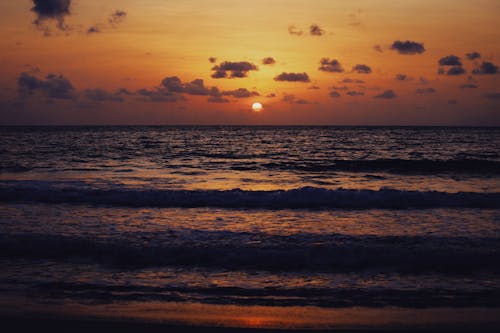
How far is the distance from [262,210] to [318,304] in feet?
27.2

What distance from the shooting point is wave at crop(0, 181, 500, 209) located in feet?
50.4

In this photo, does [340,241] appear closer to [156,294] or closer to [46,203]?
[156,294]

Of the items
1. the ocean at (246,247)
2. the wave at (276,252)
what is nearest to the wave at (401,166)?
the ocean at (246,247)

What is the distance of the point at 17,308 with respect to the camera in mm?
6102

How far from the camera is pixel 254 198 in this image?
16438mm

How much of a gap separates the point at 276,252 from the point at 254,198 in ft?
24.5

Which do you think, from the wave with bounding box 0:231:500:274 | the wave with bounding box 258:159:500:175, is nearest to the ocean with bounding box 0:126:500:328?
the wave with bounding box 0:231:500:274

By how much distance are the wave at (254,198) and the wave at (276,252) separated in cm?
515

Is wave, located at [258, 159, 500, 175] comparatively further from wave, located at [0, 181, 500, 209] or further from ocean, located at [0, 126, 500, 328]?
wave, located at [0, 181, 500, 209]

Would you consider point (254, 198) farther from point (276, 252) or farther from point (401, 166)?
point (401, 166)

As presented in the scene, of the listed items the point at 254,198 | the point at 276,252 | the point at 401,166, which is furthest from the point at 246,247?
the point at 401,166

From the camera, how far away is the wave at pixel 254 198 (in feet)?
50.4

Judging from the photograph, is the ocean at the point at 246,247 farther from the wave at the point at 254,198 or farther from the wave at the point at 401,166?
the wave at the point at 401,166

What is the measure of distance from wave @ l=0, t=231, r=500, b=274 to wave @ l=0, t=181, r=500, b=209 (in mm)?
5155
